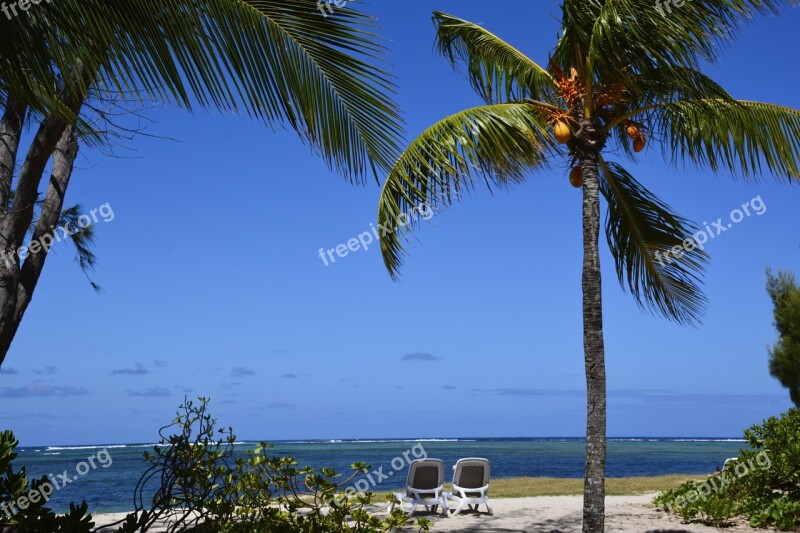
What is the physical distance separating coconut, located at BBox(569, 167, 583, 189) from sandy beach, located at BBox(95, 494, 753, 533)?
4.19 m

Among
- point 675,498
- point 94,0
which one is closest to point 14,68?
point 94,0

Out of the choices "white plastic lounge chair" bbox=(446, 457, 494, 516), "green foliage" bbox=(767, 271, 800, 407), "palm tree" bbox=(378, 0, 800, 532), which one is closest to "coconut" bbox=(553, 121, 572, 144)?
"palm tree" bbox=(378, 0, 800, 532)

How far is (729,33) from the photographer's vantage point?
6.48m

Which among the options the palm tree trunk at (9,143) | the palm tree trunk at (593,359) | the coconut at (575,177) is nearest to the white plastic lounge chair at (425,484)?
the palm tree trunk at (593,359)

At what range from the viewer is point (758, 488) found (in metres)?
9.67

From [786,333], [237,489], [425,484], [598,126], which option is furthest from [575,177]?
[786,333]

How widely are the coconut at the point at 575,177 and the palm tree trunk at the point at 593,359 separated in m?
0.19

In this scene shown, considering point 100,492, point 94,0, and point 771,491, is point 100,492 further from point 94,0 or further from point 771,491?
point 94,0

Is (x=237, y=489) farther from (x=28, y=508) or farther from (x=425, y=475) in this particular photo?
(x=425, y=475)

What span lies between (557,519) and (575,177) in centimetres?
503

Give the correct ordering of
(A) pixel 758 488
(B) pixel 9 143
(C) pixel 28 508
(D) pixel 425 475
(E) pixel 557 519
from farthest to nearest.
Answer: (D) pixel 425 475, (E) pixel 557 519, (A) pixel 758 488, (B) pixel 9 143, (C) pixel 28 508

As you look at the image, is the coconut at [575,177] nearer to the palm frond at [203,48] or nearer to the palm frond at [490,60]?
the palm frond at [490,60]

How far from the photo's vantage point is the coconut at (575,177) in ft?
24.7

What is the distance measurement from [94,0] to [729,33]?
5.70 metres
